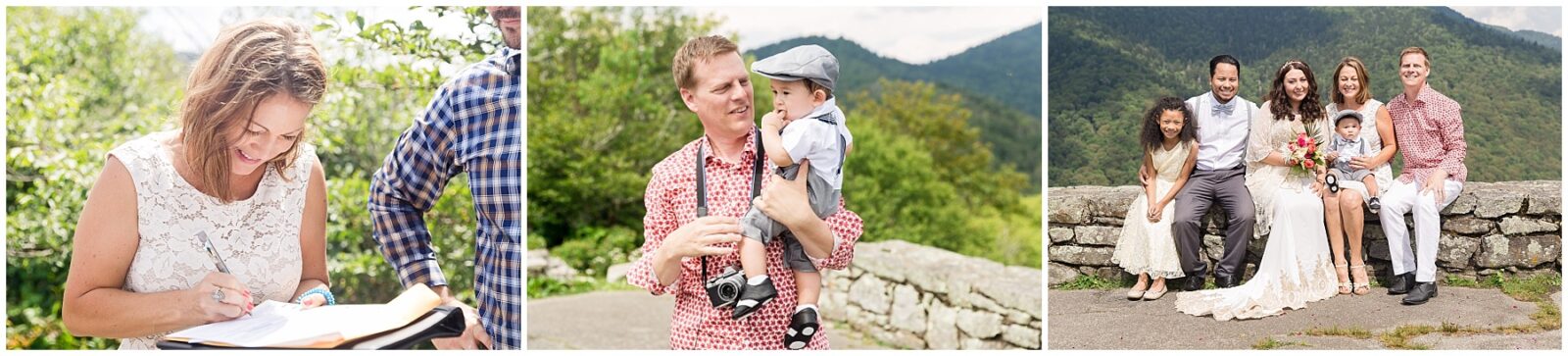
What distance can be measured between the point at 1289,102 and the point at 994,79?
6911 millimetres

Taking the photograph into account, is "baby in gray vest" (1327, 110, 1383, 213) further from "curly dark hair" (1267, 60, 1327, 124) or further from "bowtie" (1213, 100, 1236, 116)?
"bowtie" (1213, 100, 1236, 116)

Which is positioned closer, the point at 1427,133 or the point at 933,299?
the point at 1427,133

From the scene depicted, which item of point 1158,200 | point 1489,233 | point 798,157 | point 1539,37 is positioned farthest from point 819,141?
point 1539,37

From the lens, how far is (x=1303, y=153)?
5.29 m

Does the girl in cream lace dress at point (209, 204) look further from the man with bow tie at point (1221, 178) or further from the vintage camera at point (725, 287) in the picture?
the man with bow tie at point (1221, 178)

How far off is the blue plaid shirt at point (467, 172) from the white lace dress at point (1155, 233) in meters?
2.75

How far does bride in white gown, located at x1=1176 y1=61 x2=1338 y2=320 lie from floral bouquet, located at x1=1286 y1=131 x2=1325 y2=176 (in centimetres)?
2

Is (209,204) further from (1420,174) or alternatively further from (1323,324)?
(1420,174)

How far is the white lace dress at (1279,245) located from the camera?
5340 mm

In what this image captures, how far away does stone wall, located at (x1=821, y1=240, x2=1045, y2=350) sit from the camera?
826 centimetres

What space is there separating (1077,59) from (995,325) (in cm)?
302

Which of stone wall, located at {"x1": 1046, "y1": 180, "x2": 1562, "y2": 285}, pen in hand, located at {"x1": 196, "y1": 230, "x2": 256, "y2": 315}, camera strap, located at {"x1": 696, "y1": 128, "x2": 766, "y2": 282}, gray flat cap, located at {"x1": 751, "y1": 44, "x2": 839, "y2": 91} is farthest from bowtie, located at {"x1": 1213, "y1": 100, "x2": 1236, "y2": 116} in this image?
pen in hand, located at {"x1": 196, "y1": 230, "x2": 256, "y2": 315}

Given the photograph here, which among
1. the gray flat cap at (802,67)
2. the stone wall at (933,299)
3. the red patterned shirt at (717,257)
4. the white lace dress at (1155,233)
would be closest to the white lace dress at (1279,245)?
the white lace dress at (1155,233)

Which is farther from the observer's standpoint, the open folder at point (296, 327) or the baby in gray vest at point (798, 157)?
the open folder at point (296, 327)
